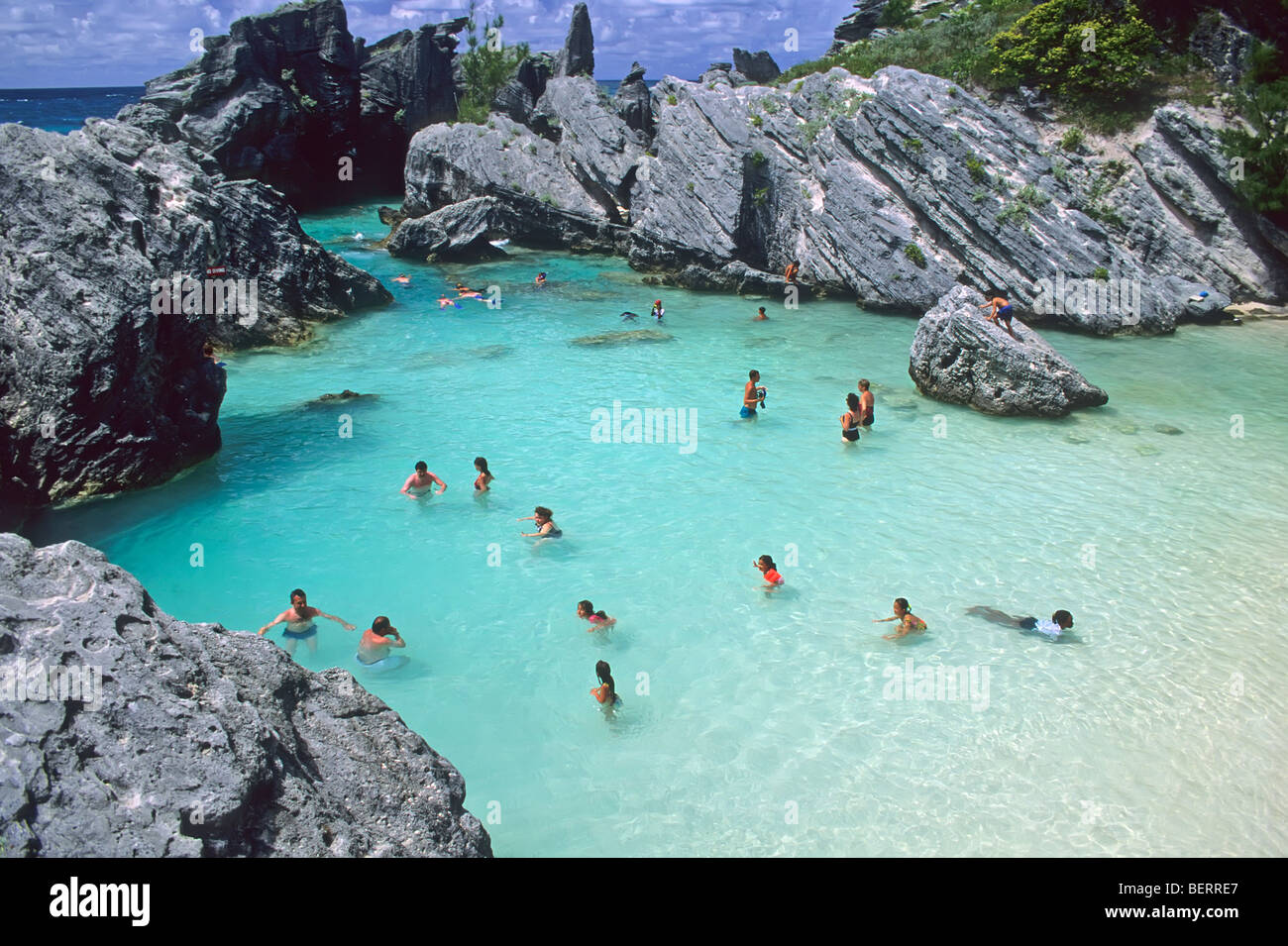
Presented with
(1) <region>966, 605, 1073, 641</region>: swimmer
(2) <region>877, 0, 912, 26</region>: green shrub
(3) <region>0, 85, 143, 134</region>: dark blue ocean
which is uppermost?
(3) <region>0, 85, 143, 134</region>: dark blue ocean

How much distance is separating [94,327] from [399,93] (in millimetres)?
49875

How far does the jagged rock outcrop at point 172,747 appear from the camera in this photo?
4621 mm

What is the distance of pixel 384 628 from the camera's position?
11109 mm

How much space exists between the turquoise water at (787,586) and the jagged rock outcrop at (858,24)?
4009cm

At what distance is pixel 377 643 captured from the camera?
36.8 ft

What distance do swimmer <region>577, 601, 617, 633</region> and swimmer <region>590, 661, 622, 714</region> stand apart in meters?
1.32

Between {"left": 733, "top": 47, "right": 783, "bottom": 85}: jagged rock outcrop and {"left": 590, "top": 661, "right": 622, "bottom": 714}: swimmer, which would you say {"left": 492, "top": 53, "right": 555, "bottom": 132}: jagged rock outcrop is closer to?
{"left": 733, "top": 47, "right": 783, "bottom": 85}: jagged rock outcrop

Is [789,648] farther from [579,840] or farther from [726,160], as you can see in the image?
[726,160]

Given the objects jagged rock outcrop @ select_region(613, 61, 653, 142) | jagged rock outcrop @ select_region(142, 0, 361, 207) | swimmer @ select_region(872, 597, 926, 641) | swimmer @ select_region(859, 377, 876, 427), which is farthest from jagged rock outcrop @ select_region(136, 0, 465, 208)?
swimmer @ select_region(872, 597, 926, 641)

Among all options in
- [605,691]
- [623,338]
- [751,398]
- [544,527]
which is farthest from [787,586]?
[623,338]

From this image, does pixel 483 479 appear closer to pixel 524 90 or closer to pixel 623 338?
pixel 623 338

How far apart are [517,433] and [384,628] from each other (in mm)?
8302

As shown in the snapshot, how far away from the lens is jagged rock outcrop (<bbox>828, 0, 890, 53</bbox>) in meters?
54.9
